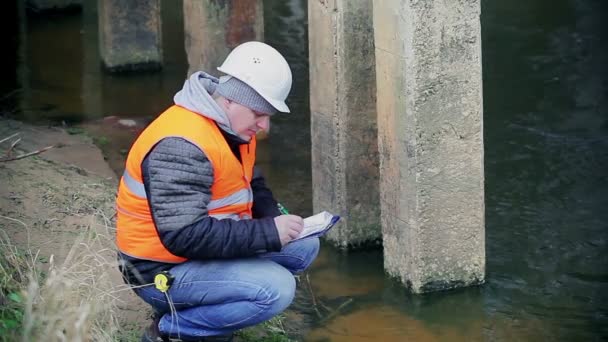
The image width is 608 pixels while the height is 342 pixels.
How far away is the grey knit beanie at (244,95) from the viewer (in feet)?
17.1

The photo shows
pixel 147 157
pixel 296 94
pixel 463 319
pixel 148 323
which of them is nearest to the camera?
pixel 147 157

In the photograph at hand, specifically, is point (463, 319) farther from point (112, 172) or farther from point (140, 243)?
point (112, 172)

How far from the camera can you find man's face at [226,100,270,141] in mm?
5227

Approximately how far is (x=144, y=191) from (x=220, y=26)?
4.78m

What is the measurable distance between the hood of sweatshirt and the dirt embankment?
840 millimetres

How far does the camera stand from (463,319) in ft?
22.7

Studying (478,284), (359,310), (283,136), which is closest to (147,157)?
(359,310)

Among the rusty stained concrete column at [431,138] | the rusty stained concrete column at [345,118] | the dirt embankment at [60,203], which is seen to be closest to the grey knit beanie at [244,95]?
the dirt embankment at [60,203]

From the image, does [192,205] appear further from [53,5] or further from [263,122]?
[53,5]

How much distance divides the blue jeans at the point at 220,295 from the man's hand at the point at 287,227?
0.62ft

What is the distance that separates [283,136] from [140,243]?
4.97 metres

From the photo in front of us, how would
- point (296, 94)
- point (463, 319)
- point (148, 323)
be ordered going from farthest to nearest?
point (296, 94) → point (463, 319) → point (148, 323)

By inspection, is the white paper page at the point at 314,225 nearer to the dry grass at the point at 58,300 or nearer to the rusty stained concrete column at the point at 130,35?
the dry grass at the point at 58,300

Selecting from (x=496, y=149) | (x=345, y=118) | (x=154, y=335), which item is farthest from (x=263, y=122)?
(x=496, y=149)
